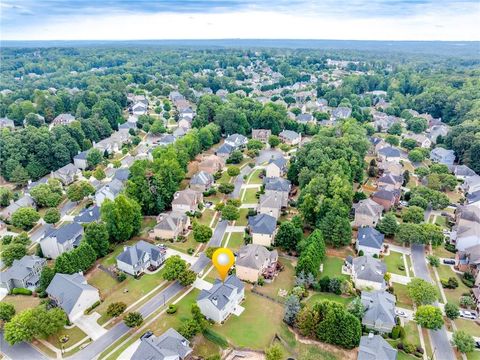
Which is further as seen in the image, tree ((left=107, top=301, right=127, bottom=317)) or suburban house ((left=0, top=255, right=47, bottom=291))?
suburban house ((left=0, top=255, right=47, bottom=291))

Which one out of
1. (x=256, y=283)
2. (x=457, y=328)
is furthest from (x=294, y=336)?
(x=457, y=328)

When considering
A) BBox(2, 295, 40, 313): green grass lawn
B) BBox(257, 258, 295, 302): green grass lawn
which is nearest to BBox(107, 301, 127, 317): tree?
BBox(2, 295, 40, 313): green grass lawn

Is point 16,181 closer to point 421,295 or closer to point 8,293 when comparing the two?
point 8,293

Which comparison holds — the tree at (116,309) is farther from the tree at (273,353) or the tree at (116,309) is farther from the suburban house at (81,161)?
the suburban house at (81,161)

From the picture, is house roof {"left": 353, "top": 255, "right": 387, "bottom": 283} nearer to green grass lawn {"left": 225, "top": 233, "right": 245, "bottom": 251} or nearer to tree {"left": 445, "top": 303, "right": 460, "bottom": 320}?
tree {"left": 445, "top": 303, "right": 460, "bottom": 320}

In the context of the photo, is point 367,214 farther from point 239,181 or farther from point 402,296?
point 239,181
